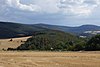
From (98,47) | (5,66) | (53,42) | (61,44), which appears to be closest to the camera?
(5,66)

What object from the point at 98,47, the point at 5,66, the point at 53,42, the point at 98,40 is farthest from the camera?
the point at 53,42

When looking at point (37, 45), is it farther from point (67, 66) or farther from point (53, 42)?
point (67, 66)

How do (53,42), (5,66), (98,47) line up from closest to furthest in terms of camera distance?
(5,66)
(98,47)
(53,42)

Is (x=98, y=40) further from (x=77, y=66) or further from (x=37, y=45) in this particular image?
(x=77, y=66)

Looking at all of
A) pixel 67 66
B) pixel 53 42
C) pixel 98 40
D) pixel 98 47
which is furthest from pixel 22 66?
pixel 53 42

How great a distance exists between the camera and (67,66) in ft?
194

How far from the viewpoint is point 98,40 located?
148m

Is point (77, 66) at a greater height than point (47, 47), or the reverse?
point (77, 66)

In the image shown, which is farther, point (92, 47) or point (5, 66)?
point (92, 47)

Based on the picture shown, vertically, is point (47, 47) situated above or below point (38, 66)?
below

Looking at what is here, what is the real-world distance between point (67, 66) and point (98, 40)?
90364 millimetres

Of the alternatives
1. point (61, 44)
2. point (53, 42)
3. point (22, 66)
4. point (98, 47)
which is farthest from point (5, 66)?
point (53, 42)

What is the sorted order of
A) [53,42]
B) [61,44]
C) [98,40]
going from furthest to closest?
[53,42]
[61,44]
[98,40]

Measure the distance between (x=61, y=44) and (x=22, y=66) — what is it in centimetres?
12462
